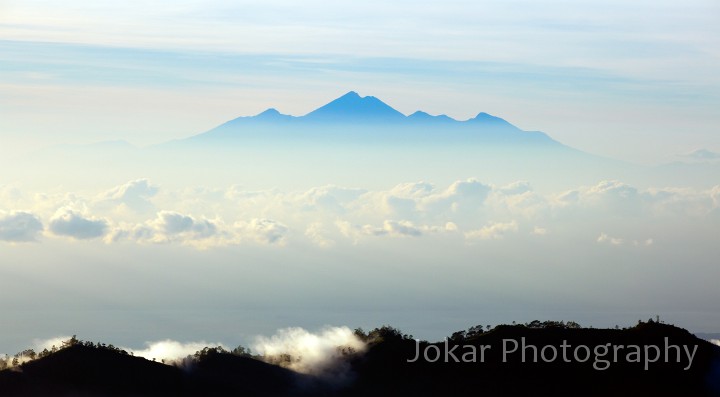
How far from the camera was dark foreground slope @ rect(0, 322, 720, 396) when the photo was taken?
160 m

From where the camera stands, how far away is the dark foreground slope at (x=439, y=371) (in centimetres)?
16000

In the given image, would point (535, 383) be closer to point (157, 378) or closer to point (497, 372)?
point (497, 372)

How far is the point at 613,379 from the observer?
565 ft

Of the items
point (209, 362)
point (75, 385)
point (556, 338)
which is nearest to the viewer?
point (75, 385)

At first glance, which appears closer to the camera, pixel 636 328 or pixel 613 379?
pixel 613 379

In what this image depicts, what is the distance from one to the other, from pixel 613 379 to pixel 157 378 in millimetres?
63078

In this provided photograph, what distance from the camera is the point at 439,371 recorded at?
6801 inches

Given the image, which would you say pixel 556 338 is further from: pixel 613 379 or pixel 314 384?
pixel 314 384

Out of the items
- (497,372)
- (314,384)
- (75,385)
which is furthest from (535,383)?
(75,385)

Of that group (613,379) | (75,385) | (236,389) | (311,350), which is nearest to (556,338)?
(613,379)

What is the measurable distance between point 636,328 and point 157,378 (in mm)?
72927

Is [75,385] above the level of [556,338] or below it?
below

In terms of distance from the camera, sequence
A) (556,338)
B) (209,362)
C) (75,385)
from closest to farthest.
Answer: (75,385), (209,362), (556,338)

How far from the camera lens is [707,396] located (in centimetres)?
17188
